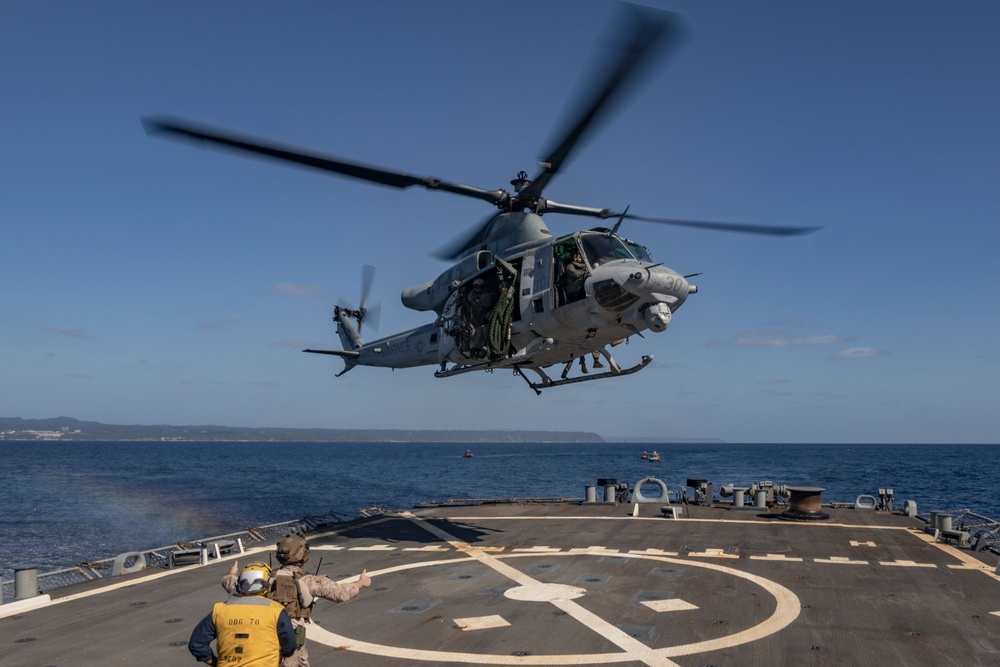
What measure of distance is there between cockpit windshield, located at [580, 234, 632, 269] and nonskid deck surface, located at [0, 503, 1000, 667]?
7.60 m

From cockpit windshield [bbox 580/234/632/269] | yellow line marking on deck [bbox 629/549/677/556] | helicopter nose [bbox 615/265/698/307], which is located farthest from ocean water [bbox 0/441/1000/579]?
helicopter nose [bbox 615/265/698/307]

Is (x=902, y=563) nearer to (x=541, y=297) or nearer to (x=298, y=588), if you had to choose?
(x=541, y=297)

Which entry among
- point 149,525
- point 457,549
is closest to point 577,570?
point 457,549

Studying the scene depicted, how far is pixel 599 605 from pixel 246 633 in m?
8.77

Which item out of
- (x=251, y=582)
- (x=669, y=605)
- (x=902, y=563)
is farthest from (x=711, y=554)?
(x=251, y=582)

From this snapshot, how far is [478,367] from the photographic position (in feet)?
66.7

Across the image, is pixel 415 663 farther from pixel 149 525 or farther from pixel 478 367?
pixel 149 525

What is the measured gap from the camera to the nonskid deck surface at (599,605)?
1031 cm

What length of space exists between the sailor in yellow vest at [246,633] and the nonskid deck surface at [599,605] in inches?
191

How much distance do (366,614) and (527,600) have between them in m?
3.05

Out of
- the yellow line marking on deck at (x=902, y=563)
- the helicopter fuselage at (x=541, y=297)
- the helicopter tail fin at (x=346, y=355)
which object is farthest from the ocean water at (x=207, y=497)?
the yellow line marking on deck at (x=902, y=563)

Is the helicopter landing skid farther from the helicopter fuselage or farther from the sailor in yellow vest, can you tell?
the sailor in yellow vest

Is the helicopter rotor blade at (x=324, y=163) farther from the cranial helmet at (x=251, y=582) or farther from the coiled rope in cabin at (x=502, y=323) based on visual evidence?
the cranial helmet at (x=251, y=582)

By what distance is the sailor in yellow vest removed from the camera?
546cm
